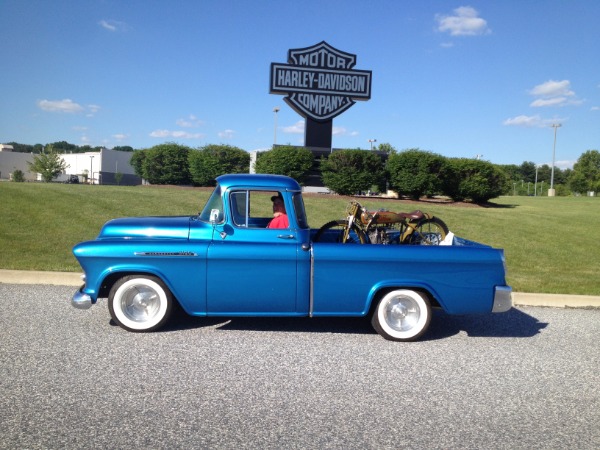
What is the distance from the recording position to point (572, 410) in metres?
3.82

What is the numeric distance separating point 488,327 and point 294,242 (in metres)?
2.78

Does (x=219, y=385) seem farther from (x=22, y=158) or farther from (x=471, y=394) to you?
(x=22, y=158)

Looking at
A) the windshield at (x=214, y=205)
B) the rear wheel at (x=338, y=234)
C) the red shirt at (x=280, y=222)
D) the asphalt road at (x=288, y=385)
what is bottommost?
the asphalt road at (x=288, y=385)

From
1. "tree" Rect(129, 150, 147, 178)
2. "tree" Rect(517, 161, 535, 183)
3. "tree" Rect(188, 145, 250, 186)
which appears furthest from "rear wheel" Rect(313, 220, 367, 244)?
"tree" Rect(517, 161, 535, 183)

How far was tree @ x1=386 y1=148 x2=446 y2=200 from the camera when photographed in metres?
20.7

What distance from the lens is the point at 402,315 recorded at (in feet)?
17.7

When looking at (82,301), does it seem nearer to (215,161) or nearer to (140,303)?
(140,303)

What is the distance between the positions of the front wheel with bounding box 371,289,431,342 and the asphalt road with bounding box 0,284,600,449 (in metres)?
0.13

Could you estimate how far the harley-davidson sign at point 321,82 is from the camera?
24266mm

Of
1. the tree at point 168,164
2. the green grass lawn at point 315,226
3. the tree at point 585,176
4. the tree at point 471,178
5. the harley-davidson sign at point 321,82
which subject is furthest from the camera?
the tree at point 585,176

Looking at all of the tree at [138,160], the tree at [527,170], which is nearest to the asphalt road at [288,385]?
the tree at [138,160]

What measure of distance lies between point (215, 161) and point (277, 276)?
19.2m

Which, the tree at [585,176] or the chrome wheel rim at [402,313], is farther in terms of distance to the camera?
the tree at [585,176]

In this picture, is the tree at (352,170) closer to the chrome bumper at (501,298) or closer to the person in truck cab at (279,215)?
the person in truck cab at (279,215)
